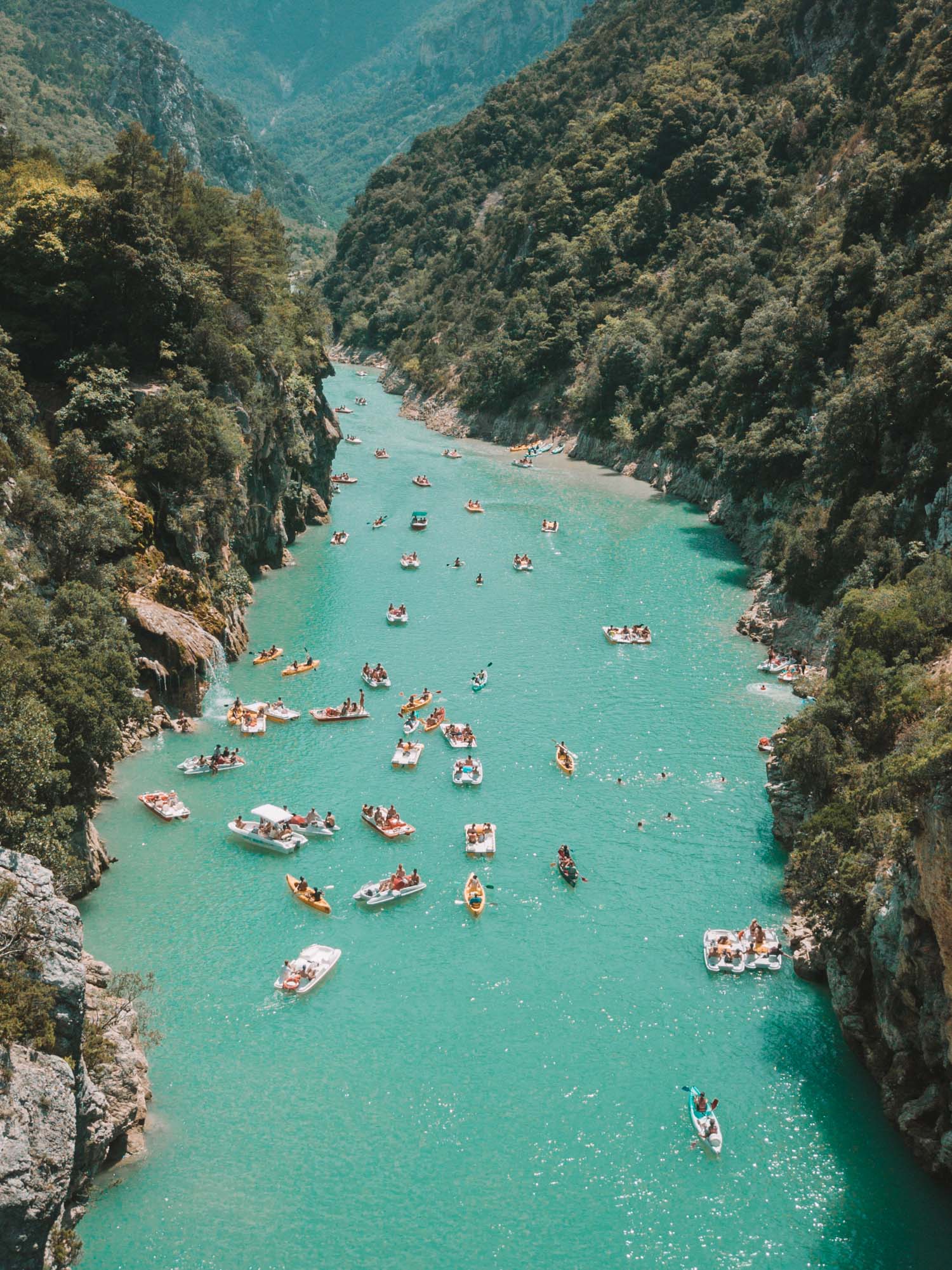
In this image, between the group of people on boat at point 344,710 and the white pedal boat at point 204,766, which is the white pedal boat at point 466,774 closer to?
the group of people on boat at point 344,710

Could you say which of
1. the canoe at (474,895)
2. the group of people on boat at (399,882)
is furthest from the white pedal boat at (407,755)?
the canoe at (474,895)

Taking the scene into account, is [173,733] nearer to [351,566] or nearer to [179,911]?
[179,911]

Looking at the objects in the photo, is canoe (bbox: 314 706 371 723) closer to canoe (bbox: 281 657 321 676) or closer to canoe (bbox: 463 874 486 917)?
canoe (bbox: 281 657 321 676)

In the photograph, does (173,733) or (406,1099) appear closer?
(406,1099)

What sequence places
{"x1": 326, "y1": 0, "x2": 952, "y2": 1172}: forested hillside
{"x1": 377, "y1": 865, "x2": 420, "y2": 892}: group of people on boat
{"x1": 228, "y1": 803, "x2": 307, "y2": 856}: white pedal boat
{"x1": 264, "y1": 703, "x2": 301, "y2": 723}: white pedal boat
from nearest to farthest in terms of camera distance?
{"x1": 326, "y1": 0, "x2": 952, "y2": 1172}: forested hillside
{"x1": 377, "y1": 865, "x2": 420, "y2": 892}: group of people on boat
{"x1": 228, "y1": 803, "x2": 307, "y2": 856}: white pedal boat
{"x1": 264, "y1": 703, "x2": 301, "y2": 723}: white pedal boat

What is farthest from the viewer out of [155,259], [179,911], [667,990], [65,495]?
[155,259]

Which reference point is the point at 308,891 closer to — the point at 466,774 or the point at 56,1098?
the point at 466,774

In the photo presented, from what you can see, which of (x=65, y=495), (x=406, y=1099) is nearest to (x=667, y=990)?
(x=406, y=1099)

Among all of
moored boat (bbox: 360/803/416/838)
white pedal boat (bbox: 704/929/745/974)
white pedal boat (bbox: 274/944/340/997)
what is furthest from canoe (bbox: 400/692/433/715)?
white pedal boat (bbox: 704/929/745/974)
